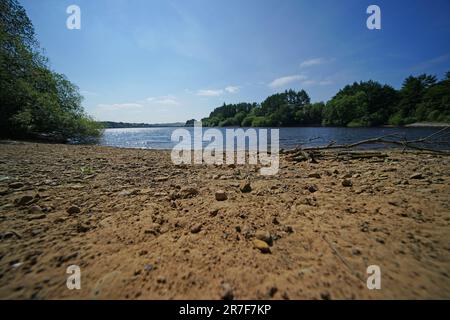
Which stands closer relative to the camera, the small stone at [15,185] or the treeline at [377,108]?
the small stone at [15,185]

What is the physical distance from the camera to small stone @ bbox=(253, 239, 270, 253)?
1850 mm

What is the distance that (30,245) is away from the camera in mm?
1904

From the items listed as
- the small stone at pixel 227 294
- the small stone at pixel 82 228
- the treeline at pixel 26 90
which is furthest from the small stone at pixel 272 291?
the treeline at pixel 26 90

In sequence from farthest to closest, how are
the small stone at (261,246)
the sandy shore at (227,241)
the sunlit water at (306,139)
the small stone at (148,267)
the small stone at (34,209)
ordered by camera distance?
the sunlit water at (306,139) → the small stone at (34,209) → the small stone at (261,246) → the small stone at (148,267) → the sandy shore at (227,241)

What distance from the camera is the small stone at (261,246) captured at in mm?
1850

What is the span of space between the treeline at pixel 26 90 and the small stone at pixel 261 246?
20.0 m

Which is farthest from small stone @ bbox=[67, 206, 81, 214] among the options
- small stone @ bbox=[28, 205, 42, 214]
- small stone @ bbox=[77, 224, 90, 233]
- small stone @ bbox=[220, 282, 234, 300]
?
small stone @ bbox=[220, 282, 234, 300]

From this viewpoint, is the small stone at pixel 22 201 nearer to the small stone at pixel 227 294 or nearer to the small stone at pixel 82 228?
the small stone at pixel 82 228

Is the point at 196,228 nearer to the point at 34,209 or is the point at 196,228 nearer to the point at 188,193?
the point at 188,193

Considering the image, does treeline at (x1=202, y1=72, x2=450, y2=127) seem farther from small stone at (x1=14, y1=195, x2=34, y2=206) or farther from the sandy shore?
small stone at (x1=14, y1=195, x2=34, y2=206)

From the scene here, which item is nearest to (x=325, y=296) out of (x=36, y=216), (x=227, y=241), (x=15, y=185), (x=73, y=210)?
(x=227, y=241)

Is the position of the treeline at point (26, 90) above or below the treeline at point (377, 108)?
below

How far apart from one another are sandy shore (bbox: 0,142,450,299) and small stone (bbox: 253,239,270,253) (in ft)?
0.14
